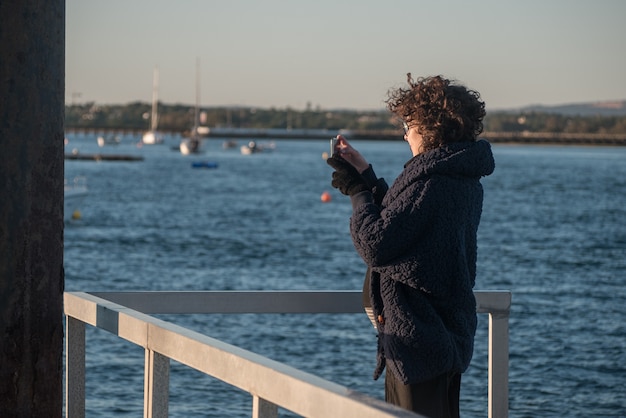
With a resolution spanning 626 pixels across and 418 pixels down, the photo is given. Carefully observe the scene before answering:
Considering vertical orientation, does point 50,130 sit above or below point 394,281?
above

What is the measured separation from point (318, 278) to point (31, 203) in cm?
3008

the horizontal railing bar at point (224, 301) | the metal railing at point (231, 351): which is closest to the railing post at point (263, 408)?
the metal railing at point (231, 351)

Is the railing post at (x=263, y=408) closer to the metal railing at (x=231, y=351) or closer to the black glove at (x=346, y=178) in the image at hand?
the metal railing at (x=231, y=351)

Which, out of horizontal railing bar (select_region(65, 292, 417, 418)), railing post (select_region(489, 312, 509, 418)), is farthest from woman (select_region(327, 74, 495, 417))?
railing post (select_region(489, 312, 509, 418))

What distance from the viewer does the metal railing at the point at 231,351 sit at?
102 inches

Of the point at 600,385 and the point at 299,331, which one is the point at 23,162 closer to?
the point at 600,385

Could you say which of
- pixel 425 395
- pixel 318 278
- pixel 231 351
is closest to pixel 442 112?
pixel 425 395

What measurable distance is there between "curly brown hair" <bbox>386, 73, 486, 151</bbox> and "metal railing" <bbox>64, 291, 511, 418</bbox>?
3.13 feet

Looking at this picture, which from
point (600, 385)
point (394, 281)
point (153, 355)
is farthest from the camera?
point (600, 385)

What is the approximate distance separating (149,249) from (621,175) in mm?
104541

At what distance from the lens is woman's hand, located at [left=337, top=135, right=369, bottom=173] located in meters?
3.88

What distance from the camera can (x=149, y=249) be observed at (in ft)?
137

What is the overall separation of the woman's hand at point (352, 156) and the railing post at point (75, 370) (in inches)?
41.9

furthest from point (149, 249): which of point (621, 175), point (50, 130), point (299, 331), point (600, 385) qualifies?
point (621, 175)
